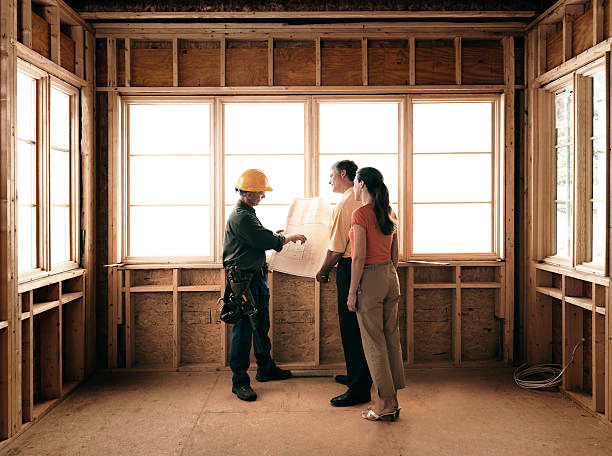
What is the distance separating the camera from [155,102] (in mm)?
4746

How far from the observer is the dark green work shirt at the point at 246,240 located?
395 centimetres

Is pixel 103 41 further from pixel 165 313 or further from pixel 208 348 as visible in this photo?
pixel 208 348

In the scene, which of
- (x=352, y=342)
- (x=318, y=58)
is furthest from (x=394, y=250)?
(x=318, y=58)

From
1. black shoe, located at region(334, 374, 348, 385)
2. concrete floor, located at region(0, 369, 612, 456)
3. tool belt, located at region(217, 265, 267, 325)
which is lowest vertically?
concrete floor, located at region(0, 369, 612, 456)

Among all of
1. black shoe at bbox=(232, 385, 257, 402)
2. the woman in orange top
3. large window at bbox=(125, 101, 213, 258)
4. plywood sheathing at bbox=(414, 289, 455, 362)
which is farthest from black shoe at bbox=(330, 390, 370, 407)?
large window at bbox=(125, 101, 213, 258)

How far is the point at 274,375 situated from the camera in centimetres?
443

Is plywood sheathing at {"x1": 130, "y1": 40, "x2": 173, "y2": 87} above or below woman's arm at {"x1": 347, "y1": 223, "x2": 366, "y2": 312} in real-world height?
above

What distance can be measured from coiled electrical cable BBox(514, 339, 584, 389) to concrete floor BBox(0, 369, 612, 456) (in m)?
0.10

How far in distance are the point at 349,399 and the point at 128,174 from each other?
2.86m

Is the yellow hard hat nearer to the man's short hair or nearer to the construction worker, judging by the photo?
the construction worker

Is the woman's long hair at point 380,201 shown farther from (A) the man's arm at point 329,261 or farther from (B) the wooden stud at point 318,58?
(B) the wooden stud at point 318,58

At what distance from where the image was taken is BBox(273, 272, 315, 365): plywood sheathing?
4762 millimetres

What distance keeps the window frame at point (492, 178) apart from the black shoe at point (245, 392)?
1904mm

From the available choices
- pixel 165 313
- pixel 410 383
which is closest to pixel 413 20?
pixel 410 383
